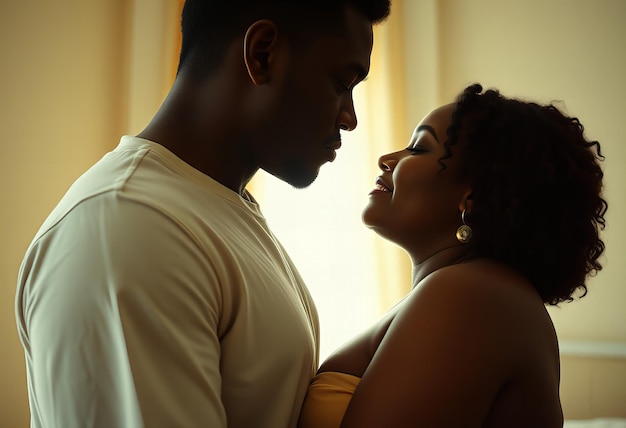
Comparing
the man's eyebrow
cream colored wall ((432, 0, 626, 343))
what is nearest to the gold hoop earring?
the man's eyebrow

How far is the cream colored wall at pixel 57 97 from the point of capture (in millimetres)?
2422

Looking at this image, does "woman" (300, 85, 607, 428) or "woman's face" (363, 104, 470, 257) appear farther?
"woman's face" (363, 104, 470, 257)

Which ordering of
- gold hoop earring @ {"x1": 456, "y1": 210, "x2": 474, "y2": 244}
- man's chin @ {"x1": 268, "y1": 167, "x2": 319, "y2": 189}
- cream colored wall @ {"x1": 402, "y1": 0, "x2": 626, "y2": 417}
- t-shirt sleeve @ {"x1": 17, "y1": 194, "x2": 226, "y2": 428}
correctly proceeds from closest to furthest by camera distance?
t-shirt sleeve @ {"x1": 17, "y1": 194, "x2": 226, "y2": 428} < man's chin @ {"x1": 268, "y1": 167, "x2": 319, "y2": 189} < gold hoop earring @ {"x1": 456, "y1": 210, "x2": 474, "y2": 244} < cream colored wall @ {"x1": 402, "y1": 0, "x2": 626, "y2": 417}

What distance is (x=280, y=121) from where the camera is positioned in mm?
1073

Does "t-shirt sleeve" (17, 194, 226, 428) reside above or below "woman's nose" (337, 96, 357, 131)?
below

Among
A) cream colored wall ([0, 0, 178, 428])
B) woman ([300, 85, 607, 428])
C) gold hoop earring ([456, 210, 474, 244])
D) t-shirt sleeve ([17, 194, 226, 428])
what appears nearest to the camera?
t-shirt sleeve ([17, 194, 226, 428])

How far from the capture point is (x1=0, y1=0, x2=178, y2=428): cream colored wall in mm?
2422

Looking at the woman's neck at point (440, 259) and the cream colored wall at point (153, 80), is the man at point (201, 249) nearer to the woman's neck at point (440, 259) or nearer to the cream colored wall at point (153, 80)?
the woman's neck at point (440, 259)

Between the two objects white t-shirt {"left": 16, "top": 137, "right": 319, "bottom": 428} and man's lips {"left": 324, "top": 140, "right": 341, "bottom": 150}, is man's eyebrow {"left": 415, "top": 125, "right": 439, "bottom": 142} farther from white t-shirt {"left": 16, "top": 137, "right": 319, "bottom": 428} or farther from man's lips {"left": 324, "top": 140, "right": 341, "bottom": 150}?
white t-shirt {"left": 16, "top": 137, "right": 319, "bottom": 428}

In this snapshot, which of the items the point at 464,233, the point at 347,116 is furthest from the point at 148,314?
the point at 464,233

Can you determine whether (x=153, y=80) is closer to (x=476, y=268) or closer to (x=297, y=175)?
(x=297, y=175)

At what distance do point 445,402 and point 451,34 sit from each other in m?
2.22

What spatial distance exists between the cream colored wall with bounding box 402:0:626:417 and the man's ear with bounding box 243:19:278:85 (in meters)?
1.76

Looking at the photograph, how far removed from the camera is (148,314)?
761 millimetres
